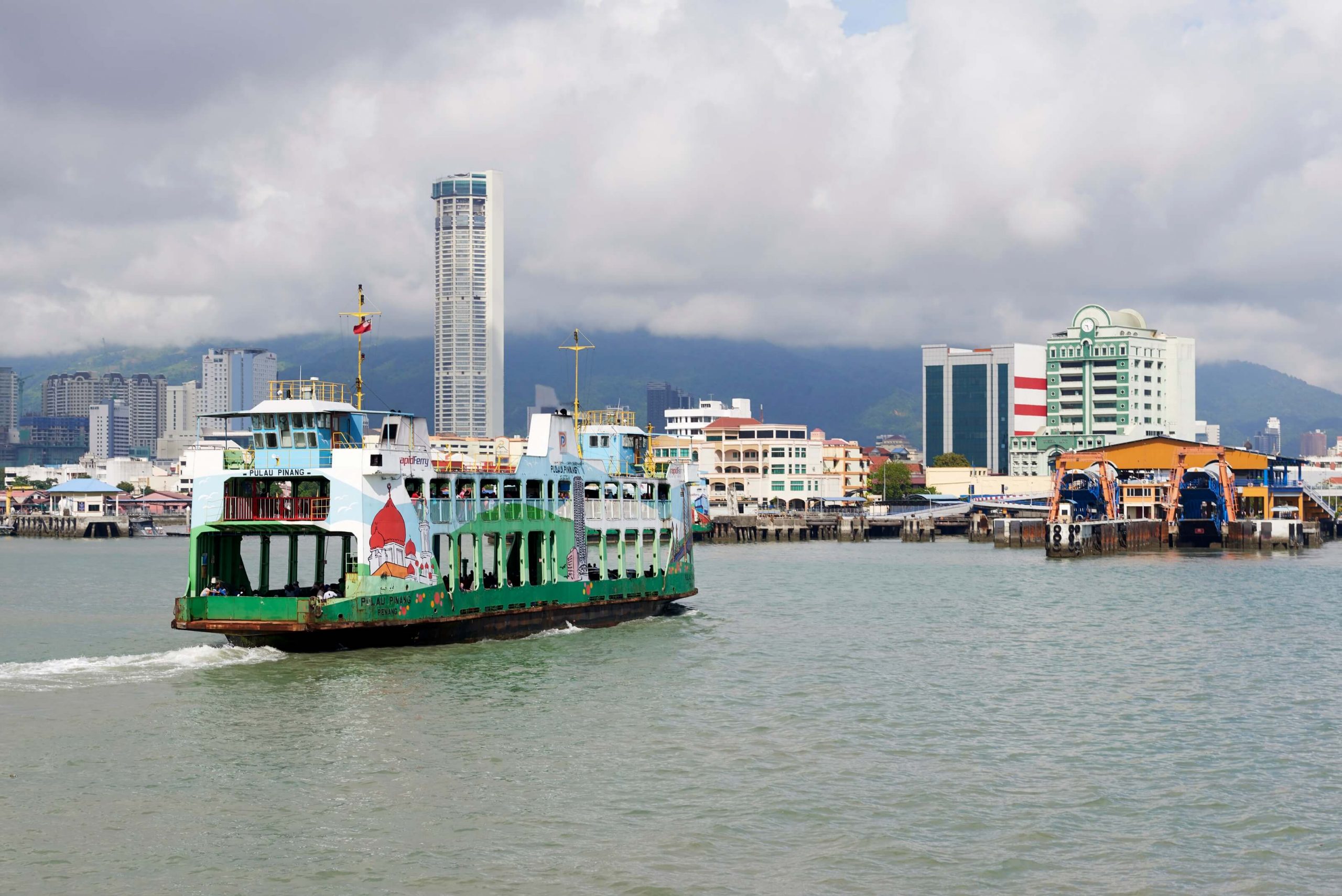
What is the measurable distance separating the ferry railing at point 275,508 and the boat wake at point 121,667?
11.6 ft

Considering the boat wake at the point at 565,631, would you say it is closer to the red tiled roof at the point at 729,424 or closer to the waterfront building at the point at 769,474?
the waterfront building at the point at 769,474

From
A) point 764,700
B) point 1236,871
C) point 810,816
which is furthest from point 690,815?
point 764,700

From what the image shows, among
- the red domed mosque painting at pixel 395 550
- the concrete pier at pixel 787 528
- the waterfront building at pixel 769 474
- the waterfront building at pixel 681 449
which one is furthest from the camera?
the waterfront building at pixel 769 474

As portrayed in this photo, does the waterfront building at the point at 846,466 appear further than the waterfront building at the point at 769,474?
Yes

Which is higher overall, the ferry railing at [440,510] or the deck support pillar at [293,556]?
the ferry railing at [440,510]

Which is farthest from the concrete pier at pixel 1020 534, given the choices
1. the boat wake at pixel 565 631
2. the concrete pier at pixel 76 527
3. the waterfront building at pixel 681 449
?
the concrete pier at pixel 76 527

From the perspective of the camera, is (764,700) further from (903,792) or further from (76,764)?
(76,764)

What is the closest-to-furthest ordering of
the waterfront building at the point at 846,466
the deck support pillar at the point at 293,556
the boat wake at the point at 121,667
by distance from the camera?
1. the boat wake at the point at 121,667
2. the deck support pillar at the point at 293,556
3. the waterfront building at the point at 846,466

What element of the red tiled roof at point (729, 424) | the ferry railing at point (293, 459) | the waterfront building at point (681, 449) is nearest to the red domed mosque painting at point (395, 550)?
the ferry railing at point (293, 459)

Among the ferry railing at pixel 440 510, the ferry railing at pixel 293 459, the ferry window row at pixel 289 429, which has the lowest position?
the ferry railing at pixel 440 510

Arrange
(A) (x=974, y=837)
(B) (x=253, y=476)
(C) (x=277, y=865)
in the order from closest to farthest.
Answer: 1. (C) (x=277, y=865)
2. (A) (x=974, y=837)
3. (B) (x=253, y=476)

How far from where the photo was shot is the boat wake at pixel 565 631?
4278 cm

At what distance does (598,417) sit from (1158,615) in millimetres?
22534

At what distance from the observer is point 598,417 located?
173ft
